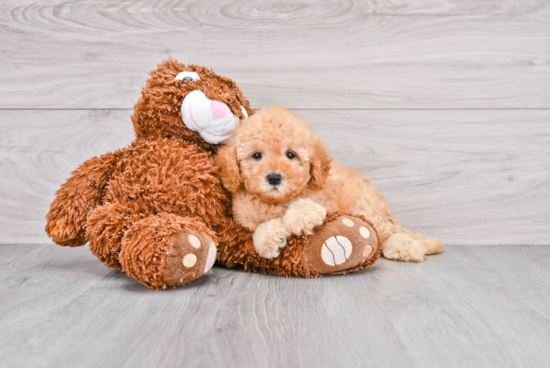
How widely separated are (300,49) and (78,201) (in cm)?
74

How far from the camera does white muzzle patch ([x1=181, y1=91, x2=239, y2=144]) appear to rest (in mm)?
979

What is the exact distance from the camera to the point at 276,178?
0.91 meters

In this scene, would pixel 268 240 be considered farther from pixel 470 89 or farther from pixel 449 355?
pixel 470 89

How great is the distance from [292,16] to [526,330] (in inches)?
39.7

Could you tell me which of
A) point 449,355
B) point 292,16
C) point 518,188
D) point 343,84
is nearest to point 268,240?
point 449,355

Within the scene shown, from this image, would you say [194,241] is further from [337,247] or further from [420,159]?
[420,159]

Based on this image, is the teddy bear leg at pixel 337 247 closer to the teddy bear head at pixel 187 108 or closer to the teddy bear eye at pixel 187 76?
the teddy bear head at pixel 187 108


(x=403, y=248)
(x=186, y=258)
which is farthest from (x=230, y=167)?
(x=403, y=248)

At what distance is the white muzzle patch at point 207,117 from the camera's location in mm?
979

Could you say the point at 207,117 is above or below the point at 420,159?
above

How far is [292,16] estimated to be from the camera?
4.31ft

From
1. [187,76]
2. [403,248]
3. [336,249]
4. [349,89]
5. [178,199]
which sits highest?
[187,76]

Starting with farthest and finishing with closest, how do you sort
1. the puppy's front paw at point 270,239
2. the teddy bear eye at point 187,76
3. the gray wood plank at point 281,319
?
the teddy bear eye at point 187,76 < the puppy's front paw at point 270,239 < the gray wood plank at point 281,319

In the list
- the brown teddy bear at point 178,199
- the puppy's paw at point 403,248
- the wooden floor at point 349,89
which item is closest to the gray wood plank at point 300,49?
the wooden floor at point 349,89
